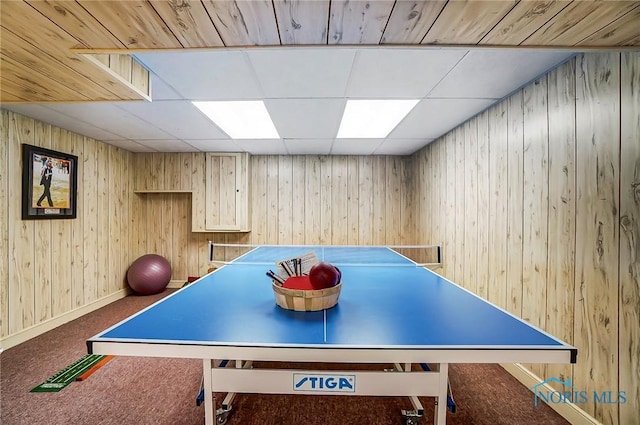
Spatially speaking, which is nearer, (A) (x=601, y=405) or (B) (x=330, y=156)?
(A) (x=601, y=405)

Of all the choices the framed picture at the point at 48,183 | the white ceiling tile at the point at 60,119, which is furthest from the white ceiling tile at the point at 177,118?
the framed picture at the point at 48,183

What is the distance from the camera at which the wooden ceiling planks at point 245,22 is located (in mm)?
1068

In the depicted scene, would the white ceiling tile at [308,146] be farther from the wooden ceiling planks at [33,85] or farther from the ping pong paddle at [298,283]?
the ping pong paddle at [298,283]

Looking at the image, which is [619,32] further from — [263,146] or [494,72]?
[263,146]

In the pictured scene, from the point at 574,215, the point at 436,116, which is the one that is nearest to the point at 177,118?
the point at 436,116

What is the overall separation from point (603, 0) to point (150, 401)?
3351mm

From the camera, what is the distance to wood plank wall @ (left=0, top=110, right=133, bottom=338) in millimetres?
2498

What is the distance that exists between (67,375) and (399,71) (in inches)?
142

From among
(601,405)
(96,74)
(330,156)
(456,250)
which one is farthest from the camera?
(330,156)

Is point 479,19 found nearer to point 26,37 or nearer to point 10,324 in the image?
point 26,37

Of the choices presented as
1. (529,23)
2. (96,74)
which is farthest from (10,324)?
(529,23)

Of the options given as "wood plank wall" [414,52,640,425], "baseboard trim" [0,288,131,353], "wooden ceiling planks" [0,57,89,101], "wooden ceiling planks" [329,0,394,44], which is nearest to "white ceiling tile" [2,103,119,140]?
"wooden ceiling planks" [0,57,89,101]

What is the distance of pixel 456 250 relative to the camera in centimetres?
302

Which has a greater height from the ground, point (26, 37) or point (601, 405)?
point (26, 37)
